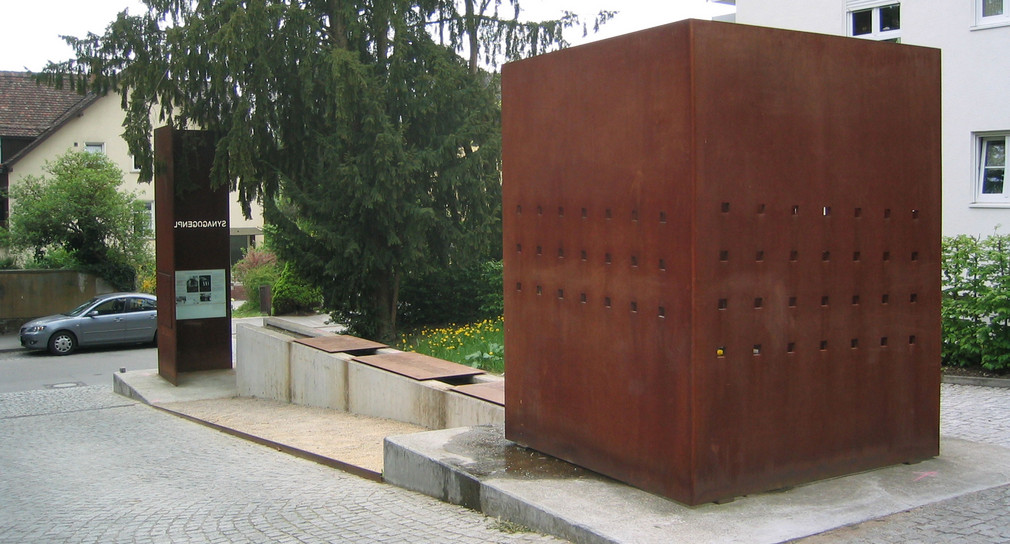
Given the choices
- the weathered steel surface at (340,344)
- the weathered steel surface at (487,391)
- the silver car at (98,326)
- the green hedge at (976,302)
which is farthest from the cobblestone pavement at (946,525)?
the silver car at (98,326)

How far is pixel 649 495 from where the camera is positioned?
18.1 ft

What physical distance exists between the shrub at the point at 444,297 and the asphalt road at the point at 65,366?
730 cm

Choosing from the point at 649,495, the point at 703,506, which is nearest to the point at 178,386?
the point at 649,495

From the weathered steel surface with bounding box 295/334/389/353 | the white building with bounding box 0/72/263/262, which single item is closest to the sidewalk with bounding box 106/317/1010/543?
the weathered steel surface with bounding box 295/334/389/353

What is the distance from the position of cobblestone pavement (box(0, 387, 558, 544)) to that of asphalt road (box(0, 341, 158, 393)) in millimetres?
8848

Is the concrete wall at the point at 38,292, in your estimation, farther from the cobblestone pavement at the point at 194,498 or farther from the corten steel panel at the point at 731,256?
the corten steel panel at the point at 731,256

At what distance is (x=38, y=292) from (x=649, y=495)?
29968 mm

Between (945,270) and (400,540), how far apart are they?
8.75 m

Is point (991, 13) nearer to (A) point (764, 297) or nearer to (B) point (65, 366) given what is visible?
(A) point (764, 297)

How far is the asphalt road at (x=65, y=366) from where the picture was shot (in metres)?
21.4

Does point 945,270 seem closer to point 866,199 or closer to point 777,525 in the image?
point 866,199

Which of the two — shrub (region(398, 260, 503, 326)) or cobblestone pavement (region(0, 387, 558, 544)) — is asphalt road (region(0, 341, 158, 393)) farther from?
cobblestone pavement (region(0, 387, 558, 544))

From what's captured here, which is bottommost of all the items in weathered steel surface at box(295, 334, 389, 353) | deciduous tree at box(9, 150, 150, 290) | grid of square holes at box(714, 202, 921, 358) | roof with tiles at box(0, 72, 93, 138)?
weathered steel surface at box(295, 334, 389, 353)

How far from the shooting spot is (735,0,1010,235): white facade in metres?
16.0
